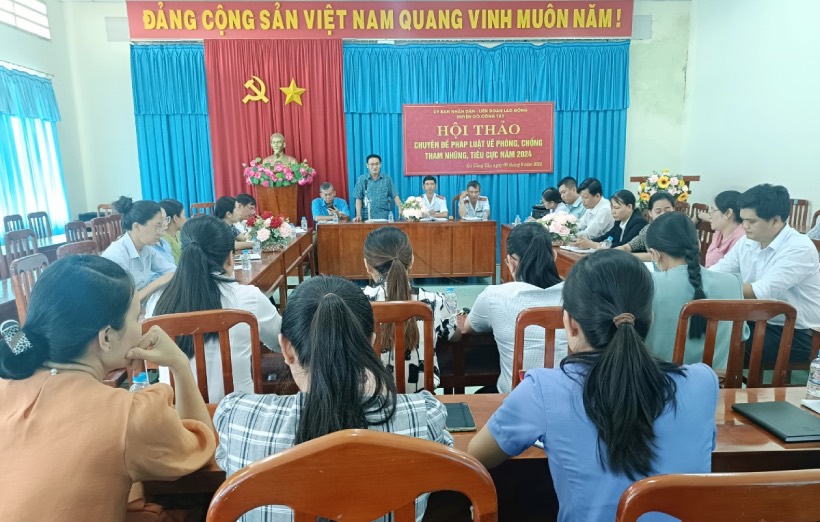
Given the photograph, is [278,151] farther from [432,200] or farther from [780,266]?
[780,266]

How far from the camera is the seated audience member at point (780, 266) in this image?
2363mm

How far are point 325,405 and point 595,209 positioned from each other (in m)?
4.52

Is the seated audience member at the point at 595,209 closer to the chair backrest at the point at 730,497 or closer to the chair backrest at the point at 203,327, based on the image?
the chair backrest at the point at 203,327

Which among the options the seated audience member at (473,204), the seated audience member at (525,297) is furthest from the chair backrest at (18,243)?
the seated audience member at (473,204)

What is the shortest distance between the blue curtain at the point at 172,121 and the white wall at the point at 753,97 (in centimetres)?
645

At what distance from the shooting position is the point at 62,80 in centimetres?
625

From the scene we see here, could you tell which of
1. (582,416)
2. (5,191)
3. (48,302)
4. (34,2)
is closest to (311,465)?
(582,416)

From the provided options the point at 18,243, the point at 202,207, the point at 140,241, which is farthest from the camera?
the point at 202,207

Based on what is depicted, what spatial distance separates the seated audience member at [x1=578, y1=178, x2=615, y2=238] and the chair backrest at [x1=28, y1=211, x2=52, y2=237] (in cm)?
557

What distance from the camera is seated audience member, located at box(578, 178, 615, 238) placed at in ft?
15.6

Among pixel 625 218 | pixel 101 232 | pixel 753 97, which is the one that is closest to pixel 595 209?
pixel 625 218

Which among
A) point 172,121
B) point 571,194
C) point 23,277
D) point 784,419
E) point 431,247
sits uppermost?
point 172,121

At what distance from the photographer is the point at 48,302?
98 centimetres

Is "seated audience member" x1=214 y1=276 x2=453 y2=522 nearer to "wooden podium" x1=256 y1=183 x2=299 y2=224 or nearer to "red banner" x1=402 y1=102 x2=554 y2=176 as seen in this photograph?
"wooden podium" x1=256 y1=183 x2=299 y2=224
